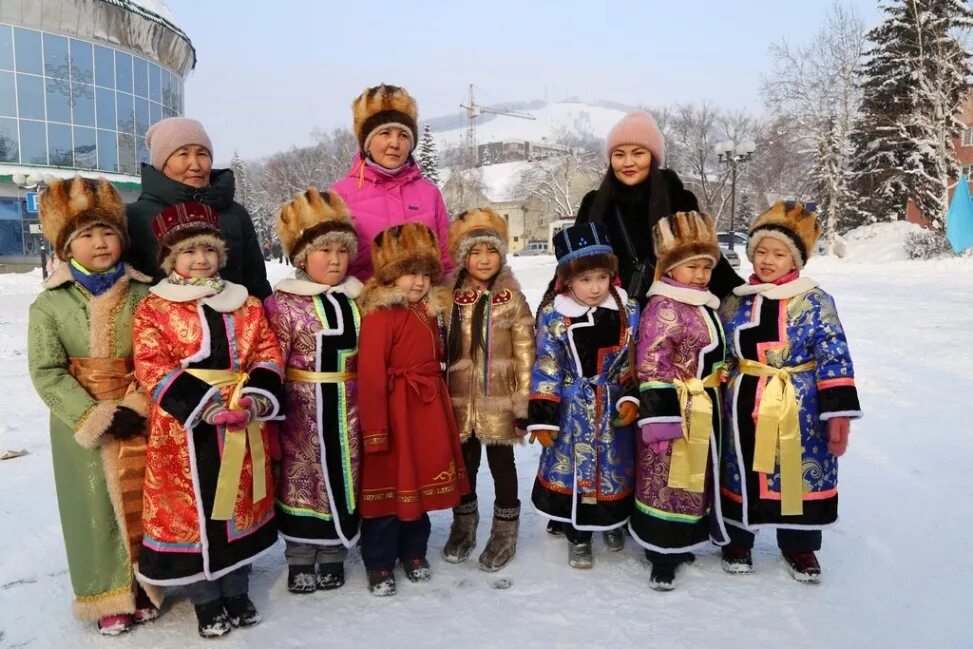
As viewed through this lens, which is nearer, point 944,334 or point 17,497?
point 17,497

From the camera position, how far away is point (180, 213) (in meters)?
2.70

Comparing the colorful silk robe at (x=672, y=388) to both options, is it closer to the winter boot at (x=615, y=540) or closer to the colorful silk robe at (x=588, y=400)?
the colorful silk robe at (x=588, y=400)

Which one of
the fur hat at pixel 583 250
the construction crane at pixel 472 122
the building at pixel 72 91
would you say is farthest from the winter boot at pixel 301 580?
the construction crane at pixel 472 122

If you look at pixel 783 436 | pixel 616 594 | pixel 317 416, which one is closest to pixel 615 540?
pixel 616 594

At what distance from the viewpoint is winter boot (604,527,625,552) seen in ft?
11.2

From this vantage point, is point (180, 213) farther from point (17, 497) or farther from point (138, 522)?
point (17, 497)

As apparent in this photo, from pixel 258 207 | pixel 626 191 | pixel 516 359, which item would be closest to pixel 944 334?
pixel 626 191

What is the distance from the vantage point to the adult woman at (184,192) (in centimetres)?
300

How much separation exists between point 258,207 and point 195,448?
55939mm

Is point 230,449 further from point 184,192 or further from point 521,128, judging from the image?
point 521,128

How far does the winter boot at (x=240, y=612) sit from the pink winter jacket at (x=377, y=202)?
161 cm

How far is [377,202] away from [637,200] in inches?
56.2

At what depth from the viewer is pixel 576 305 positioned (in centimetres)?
315

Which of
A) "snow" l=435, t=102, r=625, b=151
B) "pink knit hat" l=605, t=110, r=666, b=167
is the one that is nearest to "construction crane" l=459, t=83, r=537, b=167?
"snow" l=435, t=102, r=625, b=151
